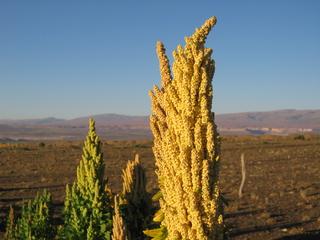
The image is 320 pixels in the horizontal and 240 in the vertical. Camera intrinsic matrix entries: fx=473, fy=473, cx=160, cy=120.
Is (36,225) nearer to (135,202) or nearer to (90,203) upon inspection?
(90,203)

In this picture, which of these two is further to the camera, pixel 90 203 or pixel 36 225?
pixel 36 225

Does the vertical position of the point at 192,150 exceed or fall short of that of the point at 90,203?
it exceeds it

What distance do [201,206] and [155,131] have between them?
751 millimetres

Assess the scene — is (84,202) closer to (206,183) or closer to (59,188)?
(206,183)

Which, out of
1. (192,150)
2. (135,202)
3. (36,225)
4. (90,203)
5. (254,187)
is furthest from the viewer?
(254,187)

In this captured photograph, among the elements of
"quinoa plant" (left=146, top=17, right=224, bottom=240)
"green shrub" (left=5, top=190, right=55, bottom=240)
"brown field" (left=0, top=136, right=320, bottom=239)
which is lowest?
"brown field" (left=0, top=136, right=320, bottom=239)

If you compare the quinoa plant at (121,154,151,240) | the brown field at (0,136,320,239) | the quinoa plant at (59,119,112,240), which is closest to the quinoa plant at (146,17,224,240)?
the brown field at (0,136,320,239)

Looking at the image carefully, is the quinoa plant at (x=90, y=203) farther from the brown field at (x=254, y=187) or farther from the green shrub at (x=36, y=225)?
the brown field at (x=254, y=187)

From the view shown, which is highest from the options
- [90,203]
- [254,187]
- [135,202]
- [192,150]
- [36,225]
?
[192,150]

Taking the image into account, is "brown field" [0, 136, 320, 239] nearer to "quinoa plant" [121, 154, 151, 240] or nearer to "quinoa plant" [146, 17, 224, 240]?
"quinoa plant" [121, 154, 151, 240]

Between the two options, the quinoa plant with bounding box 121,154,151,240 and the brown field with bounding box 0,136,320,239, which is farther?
the brown field with bounding box 0,136,320,239

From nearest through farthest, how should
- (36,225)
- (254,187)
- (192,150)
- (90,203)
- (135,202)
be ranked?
(192,150) → (135,202) → (90,203) → (36,225) → (254,187)

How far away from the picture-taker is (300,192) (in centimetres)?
2106

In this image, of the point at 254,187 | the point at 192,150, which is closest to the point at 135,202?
the point at 192,150
